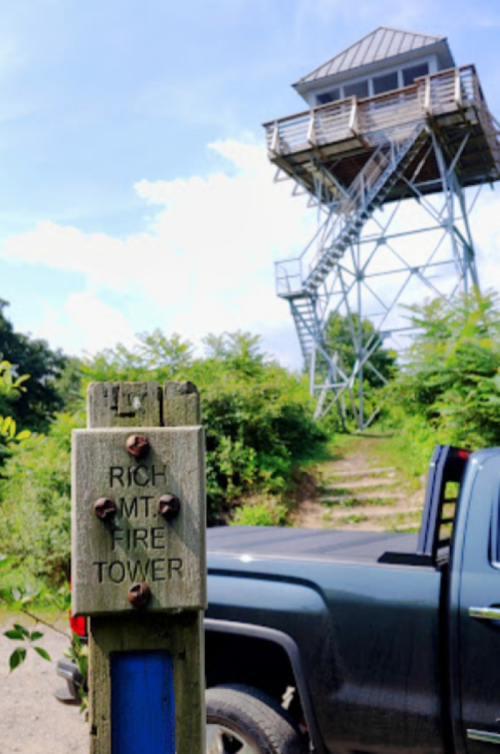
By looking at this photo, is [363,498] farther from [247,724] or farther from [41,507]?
[247,724]

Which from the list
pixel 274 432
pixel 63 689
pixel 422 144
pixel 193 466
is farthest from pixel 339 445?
pixel 193 466

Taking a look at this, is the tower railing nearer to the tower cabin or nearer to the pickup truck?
the tower cabin

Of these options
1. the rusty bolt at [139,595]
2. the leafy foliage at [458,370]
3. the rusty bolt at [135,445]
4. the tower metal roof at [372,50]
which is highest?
the tower metal roof at [372,50]

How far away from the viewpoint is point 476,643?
10.0 ft

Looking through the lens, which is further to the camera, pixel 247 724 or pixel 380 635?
pixel 247 724

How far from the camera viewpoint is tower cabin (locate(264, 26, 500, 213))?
19844 mm

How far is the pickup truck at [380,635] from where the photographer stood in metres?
3.09

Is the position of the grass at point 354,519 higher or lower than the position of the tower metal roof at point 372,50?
lower

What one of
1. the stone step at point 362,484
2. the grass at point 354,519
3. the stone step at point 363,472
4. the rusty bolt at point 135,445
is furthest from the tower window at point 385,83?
the rusty bolt at point 135,445

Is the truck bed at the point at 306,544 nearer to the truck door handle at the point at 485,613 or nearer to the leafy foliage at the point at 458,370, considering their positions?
the truck door handle at the point at 485,613

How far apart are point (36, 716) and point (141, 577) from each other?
385cm

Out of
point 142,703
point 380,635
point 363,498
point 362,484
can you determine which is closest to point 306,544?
point 380,635

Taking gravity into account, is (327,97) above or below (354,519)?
above

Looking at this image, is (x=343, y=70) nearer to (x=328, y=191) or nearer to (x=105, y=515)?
(x=328, y=191)
